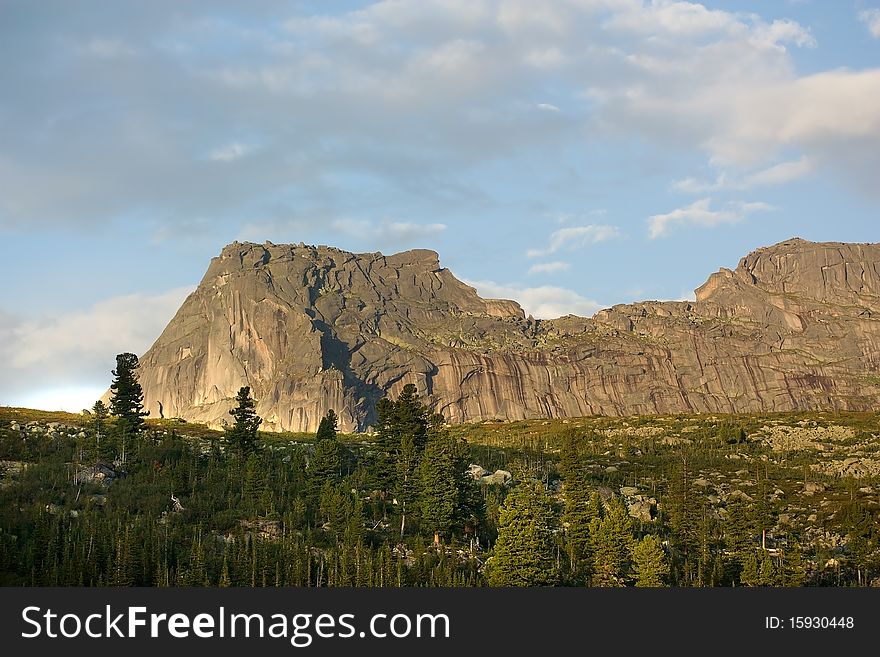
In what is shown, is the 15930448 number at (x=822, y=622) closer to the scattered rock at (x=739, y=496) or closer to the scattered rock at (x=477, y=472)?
the scattered rock at (x=739, y=496)

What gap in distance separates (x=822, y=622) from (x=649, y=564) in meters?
29.3

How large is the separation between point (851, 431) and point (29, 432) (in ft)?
488

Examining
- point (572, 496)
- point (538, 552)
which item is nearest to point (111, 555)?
point (538, 552)

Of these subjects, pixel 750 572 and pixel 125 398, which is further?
pixel 125 398

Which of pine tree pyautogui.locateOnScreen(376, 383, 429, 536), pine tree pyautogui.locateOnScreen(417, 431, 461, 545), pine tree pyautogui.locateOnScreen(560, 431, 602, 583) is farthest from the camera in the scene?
pine tree pyautogui.locateOnScreen(376, 383, 429, 536)

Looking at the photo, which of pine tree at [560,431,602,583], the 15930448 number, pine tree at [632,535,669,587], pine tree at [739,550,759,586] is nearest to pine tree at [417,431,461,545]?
pine tree at [560,431,602,583]

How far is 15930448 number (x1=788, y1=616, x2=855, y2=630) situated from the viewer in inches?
1883

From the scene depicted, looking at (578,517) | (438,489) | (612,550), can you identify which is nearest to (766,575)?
(612,550)

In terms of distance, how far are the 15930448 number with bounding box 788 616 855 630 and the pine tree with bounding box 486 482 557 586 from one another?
2684cm

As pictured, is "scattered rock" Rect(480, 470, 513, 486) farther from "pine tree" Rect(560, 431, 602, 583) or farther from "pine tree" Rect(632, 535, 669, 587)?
"pine tree" Rect(632, 535, 669, 587)

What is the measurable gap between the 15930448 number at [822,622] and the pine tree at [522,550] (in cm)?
2684

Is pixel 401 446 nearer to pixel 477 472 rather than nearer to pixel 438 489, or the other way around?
pixel 438 489

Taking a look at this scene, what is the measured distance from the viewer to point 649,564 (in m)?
77.2

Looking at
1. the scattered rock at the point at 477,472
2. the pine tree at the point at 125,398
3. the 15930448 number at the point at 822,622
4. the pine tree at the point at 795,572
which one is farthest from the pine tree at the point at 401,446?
the 15930448 number at the point at 822,622
